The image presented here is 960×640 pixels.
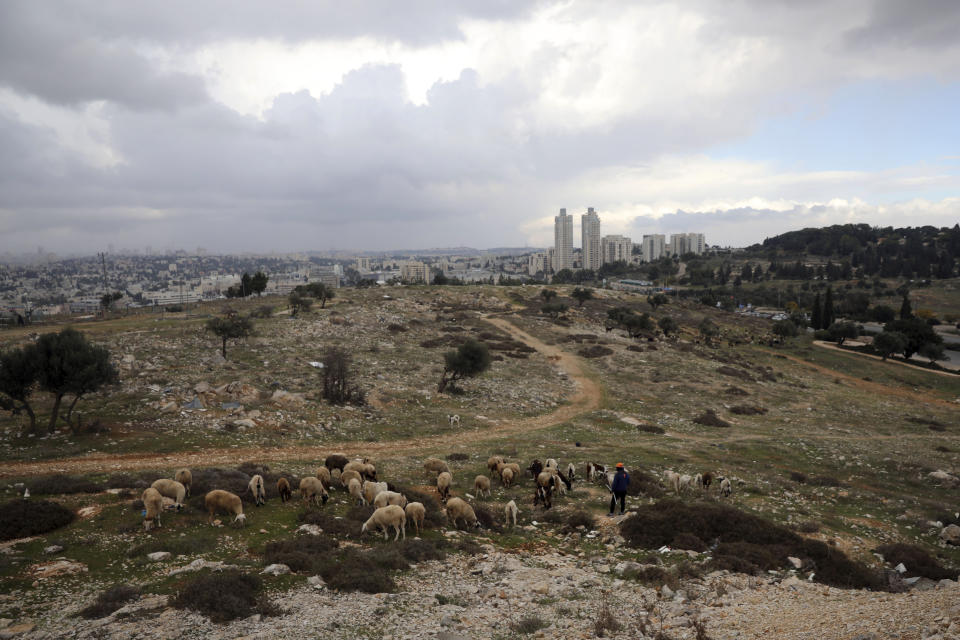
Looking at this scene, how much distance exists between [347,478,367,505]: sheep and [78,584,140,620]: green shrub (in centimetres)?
630

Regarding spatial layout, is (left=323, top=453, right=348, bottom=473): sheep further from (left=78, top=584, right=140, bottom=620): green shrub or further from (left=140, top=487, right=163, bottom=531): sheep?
(left=78, top=584, right=140, bottom=620): green shrub

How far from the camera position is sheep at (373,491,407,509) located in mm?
13352

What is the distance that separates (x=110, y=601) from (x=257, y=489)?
5.63 meters

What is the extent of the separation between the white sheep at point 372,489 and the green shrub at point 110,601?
6.62m

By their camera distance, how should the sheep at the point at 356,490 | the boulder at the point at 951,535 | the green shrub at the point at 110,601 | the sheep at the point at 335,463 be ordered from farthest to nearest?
the sheep at the point at 335,463 < the sheep at the point at 356,490 < the boulder at the point at 951,535 < the green shrub at the point at 110,601

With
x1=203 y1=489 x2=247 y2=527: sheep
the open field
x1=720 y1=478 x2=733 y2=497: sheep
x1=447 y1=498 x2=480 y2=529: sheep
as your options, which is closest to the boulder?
the open field

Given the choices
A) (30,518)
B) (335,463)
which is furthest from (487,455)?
(30,518)

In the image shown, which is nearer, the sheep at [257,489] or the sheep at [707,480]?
the sheep at [257,489]

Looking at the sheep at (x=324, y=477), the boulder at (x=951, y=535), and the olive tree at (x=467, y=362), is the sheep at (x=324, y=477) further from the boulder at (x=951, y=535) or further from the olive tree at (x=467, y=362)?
the boulder at (x=951, y=535)

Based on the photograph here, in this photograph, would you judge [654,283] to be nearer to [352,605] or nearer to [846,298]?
[846,298]

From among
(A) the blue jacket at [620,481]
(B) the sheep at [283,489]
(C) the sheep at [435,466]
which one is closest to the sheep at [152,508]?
(B) the sheep at [283,489]

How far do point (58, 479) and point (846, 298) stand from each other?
16195 centimetres

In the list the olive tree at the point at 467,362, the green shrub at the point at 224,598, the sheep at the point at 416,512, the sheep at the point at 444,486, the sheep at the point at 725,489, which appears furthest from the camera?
the olive tree at the point at 467,362

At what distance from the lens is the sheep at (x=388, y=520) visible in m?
12.1
